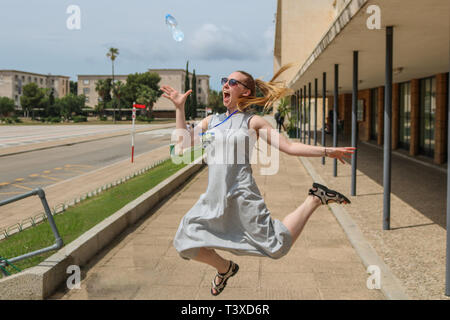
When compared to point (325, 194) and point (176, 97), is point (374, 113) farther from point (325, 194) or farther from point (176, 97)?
point (176, 97)

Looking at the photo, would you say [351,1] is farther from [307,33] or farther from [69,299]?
[307,33]

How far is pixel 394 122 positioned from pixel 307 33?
2784 cm

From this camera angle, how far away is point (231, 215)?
2934 millimetres

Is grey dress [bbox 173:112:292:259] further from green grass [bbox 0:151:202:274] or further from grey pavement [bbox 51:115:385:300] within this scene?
green grass [bbox 0:151:202:274]

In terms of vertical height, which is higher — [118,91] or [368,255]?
[118,91]

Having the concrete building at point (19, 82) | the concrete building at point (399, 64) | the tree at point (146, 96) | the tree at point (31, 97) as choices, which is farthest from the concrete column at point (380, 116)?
the concrete building at point (19, 82)

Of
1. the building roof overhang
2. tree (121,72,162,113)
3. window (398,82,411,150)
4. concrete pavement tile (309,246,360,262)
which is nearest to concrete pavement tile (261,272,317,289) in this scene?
concrete pavement tile (309,246,360,262)

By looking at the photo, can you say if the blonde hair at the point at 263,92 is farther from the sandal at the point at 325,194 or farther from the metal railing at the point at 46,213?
the metal railing at the point at 46,213

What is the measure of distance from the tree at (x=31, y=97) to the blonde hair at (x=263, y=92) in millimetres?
111199

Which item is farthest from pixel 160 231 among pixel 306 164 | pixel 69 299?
pixel 306 164

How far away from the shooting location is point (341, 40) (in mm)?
8633

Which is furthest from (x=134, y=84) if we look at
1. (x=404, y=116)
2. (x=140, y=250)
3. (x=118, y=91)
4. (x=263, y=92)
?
(x=263, y=92)

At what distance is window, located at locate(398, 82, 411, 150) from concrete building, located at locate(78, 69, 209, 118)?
97849 millimetres

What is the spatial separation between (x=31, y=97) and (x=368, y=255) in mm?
111179
